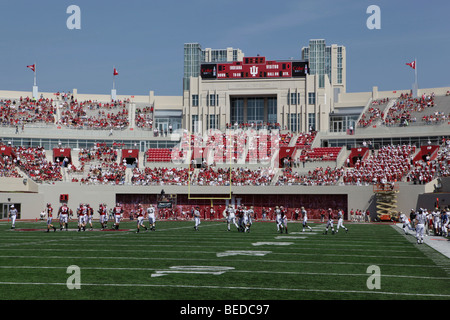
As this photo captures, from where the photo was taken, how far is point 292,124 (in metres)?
64.6

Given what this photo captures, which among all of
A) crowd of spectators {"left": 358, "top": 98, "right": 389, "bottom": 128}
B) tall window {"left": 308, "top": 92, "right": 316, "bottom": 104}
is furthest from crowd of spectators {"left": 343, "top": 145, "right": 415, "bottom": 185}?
tall window {"left": 308, "top": 92, "right": 316, "bottom": 104}

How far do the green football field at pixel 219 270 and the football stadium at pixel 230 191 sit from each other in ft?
0.22

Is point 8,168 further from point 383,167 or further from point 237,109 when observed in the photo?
point 383,167

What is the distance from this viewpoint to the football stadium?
44.4ft

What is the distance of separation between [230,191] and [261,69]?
19.2 meters

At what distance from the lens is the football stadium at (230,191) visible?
13547 millimetres

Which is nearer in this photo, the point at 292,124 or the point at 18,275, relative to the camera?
the point at 18,275

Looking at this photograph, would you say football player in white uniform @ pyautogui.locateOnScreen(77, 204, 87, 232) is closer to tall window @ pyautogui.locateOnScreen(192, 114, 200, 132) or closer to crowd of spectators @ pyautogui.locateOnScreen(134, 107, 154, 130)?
crowd of spectators @ pyautogui.locateOnScreen(134, 107, 154, 130)

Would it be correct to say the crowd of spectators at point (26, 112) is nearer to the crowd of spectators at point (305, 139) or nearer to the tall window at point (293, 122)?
the tall window at point (293, 122)

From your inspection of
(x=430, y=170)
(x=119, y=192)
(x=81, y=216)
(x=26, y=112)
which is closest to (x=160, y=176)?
(x=119, y=192)

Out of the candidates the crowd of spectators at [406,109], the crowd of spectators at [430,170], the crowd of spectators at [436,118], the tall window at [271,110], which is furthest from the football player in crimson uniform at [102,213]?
the tall window at [271,110]
